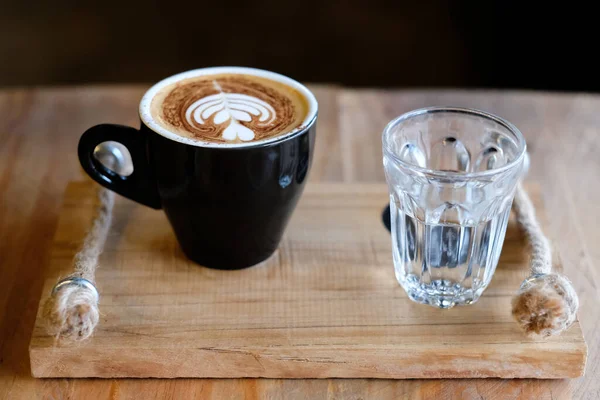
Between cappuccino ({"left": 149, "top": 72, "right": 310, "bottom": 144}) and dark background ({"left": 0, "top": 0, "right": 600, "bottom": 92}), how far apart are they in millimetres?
1368

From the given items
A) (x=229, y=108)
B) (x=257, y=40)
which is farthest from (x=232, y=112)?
(x=257, y=40)

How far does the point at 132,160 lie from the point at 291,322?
17cm

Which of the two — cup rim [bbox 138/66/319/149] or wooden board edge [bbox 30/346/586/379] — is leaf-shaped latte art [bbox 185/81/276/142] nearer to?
cup rim [bbox 138/66/319/149]

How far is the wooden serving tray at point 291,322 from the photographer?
49 cm

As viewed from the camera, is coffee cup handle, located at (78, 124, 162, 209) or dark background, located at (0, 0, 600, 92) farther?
dark background, located at (0, 0, 600, 92)

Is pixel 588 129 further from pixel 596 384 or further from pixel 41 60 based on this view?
pixel 41 60

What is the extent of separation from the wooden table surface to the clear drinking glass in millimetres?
84

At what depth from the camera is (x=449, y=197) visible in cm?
50

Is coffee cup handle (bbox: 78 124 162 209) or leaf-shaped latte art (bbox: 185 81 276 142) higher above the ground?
leaf-shaped latte art (bbox: 185 81 276 142)

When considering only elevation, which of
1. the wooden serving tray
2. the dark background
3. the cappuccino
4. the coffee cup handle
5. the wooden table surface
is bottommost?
the dark background

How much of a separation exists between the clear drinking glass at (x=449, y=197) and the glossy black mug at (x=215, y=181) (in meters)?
0.08

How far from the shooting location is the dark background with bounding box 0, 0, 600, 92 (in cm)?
195

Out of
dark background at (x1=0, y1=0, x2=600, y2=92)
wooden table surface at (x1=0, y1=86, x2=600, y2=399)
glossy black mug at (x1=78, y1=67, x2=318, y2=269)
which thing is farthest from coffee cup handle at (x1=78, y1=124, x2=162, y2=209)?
dark background at (x1=0, y1=0, x2=600, y2=92)

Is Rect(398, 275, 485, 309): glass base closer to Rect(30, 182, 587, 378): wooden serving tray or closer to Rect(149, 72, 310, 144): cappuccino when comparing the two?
Rect(30, 182, 587, 378): wooden serving tray
